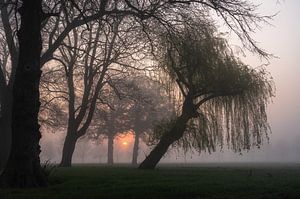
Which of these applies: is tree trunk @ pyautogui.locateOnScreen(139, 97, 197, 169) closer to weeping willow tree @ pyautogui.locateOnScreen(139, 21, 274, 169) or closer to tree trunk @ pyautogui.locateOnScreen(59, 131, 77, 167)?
weeping willow tree @ pyautogui.locateOnScreen(139, 21, 274, 169)

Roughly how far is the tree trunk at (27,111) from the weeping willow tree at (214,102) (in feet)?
40.4

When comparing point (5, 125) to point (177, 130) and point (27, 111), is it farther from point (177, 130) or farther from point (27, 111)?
point (27, 111)

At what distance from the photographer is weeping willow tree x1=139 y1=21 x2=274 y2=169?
25219mm

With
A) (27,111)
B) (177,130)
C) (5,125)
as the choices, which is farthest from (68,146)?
(27,111)

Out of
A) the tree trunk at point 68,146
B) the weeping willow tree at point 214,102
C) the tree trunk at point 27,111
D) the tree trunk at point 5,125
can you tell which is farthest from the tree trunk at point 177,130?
the tree trunk at point 27,111

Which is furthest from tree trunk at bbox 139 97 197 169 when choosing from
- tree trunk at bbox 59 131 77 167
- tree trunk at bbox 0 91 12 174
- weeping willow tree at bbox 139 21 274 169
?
tree trunk at bbox 59 131 77 167

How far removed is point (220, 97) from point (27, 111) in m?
15.5

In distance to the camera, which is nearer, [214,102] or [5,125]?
[5,125]

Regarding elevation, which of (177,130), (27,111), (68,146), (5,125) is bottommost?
(27,111)

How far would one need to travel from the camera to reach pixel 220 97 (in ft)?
86.7

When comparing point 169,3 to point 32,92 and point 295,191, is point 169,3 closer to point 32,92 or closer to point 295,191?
point 32,92

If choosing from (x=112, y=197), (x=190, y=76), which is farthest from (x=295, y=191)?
(x=190, y=76)

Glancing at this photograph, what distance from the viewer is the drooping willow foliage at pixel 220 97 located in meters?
25.3

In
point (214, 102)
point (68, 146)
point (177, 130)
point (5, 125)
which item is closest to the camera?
point (5, 125)
